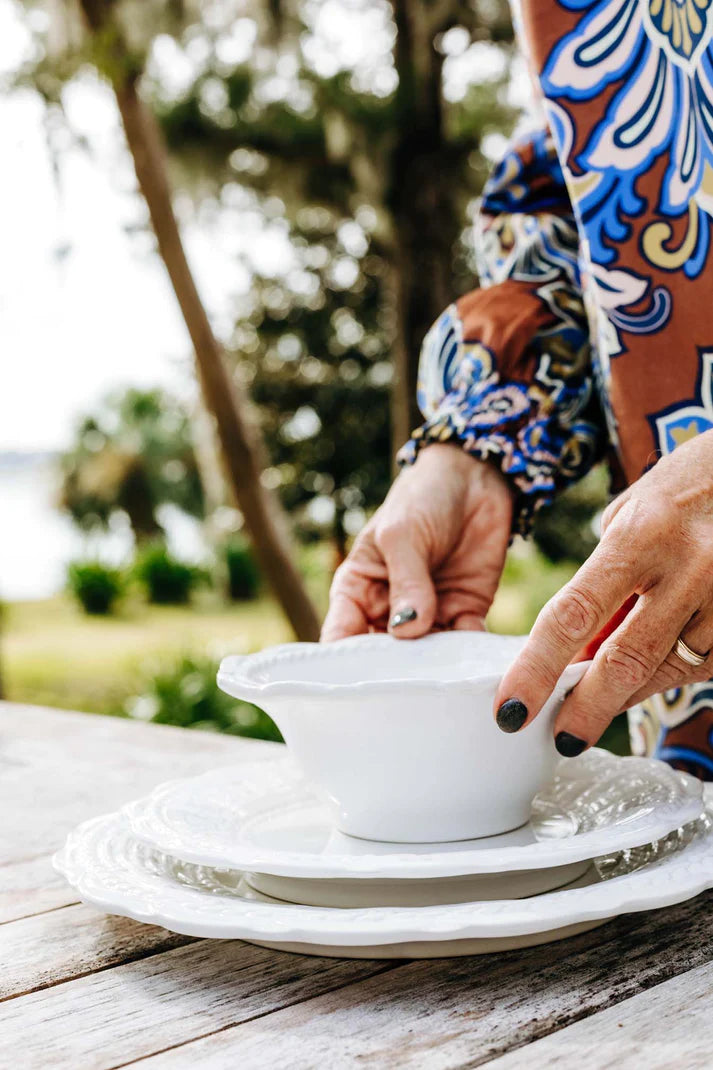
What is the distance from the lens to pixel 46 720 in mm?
1334

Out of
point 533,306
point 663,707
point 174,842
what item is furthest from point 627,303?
point 174,842

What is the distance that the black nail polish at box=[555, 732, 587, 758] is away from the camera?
2.08 ft

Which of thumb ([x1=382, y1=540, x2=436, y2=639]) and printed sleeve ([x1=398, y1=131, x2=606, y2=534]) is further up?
printed sleeve ([x1=398, y1=131, x2=606, y2=534])

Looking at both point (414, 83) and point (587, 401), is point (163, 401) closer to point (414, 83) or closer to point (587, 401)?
point (414, 83)

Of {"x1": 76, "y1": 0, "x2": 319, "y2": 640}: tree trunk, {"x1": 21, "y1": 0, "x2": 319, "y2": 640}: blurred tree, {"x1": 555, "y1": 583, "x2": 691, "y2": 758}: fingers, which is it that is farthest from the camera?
{"x1": 76, "y1": 0, "x2": 319, "y2": 640}: tree trunk

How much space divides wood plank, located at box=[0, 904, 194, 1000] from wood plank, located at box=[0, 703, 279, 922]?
0.03 metres

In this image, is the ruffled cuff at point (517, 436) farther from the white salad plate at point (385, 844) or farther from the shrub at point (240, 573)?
the shrub at point (240, 573)

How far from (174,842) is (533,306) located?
2.37ft

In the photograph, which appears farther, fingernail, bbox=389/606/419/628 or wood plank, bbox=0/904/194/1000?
fingernail, bbox=389/606/419/628

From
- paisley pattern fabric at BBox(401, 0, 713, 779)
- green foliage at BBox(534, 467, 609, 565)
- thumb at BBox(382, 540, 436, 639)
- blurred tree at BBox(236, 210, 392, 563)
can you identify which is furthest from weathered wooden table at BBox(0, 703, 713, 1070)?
blurred tree at BBox(236, 210, 392, 563)

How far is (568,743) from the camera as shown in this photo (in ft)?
2.09

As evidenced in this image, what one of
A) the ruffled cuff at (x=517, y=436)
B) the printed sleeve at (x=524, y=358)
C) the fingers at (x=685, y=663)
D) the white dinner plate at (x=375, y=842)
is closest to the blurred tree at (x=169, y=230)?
the printed sleeve at (x=524, y=358)

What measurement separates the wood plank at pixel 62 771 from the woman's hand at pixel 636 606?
1.13ft

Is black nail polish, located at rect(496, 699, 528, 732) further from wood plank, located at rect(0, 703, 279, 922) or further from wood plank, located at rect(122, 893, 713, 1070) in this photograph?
wood plank, located at rect(0, 703, 279, 922)
